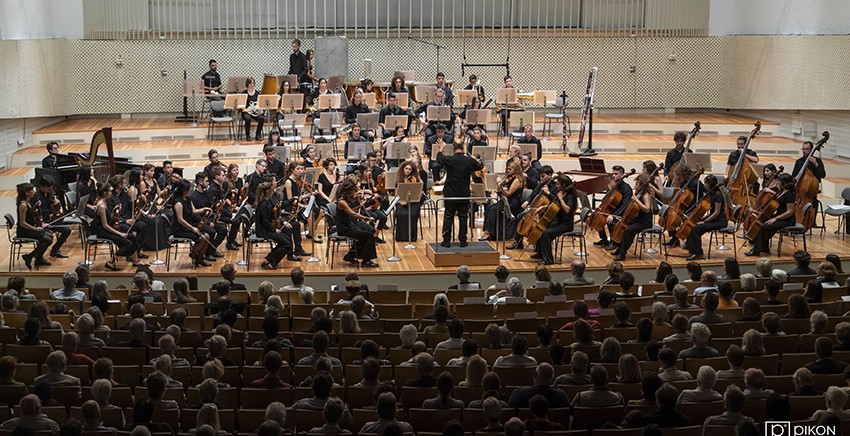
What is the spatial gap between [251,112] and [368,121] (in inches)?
109

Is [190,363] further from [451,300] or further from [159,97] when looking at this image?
[159,97]

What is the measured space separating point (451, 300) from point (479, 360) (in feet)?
11.1

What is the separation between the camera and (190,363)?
9.07m

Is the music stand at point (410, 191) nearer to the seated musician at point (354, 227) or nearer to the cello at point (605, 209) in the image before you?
the seated musician at point (354, 227)

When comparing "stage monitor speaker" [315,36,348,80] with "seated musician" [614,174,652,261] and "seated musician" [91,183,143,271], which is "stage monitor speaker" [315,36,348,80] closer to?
"seated musician" [91,183,143,271]

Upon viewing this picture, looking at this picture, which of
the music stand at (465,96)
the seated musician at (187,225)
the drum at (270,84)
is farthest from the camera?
the drum at (270,84)

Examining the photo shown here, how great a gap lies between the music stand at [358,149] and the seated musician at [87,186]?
4.02 meters

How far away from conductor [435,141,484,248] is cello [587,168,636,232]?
1.77 m

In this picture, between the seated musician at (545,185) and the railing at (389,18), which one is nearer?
the seated musician at (545,185)

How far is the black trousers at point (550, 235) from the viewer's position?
14.2m

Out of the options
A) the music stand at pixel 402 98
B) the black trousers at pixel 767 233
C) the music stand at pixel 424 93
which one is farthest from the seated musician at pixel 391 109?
the black trousers at pixel 767 233

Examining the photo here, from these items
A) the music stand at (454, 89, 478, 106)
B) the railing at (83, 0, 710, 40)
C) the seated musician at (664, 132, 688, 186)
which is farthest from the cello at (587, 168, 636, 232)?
the railing at (83, 0, 710, 40)

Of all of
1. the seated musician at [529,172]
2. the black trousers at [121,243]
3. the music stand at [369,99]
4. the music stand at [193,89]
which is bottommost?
the black trousers at [121,243]

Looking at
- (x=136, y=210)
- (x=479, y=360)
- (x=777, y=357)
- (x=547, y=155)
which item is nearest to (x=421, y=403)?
(x=479, y=360)
